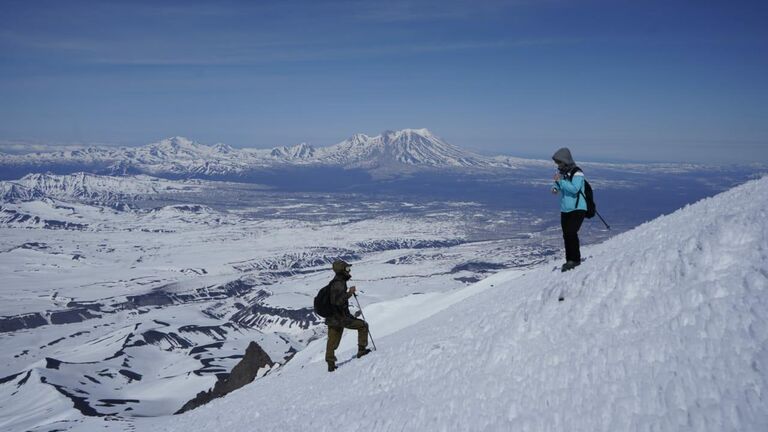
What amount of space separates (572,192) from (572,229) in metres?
0.91

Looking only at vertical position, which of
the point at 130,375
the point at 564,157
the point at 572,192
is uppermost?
the point at 564,157

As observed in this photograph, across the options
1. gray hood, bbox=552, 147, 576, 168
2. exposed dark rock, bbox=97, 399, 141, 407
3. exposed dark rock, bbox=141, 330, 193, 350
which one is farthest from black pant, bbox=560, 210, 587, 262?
exposed dark rock, bbox=141, 330, 193, 350

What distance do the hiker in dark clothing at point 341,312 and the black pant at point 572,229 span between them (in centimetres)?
551

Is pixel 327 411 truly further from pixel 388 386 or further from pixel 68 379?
pixel 68 379

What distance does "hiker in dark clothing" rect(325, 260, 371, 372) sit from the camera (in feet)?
40.9

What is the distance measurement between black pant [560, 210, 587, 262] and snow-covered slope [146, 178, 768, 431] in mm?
1528

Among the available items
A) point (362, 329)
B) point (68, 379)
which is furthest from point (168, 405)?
point (362, 329)

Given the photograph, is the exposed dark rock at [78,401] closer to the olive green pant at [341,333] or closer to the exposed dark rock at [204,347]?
the exposed dark rock at [204,347]

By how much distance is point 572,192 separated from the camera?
11.3 meters

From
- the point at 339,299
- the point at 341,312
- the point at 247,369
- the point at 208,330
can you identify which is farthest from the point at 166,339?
the point at 339,299

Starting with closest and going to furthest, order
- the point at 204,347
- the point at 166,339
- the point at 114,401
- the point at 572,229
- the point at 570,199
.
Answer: the point at 572,229 < the point at 570,199 < the point at 114,401 < the point at 204,347 < the point at 166,339

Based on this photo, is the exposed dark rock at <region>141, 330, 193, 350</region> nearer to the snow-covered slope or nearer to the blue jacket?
the snow-covered slope

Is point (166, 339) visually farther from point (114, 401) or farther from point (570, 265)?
point (570, 265)

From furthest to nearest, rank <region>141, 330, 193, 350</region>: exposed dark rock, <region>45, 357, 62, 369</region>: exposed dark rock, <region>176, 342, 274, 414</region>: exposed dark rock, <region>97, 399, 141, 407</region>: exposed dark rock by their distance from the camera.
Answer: <region>141, 330, 193, 350</region>: exposed dark rock, <region>45, 357, 62, 369</region>: exposed dark rock, <region>97, 399, 141, 407</region>: exposed dark rock, <region>176, 342, 274, 414</region>: exposed dark rock
